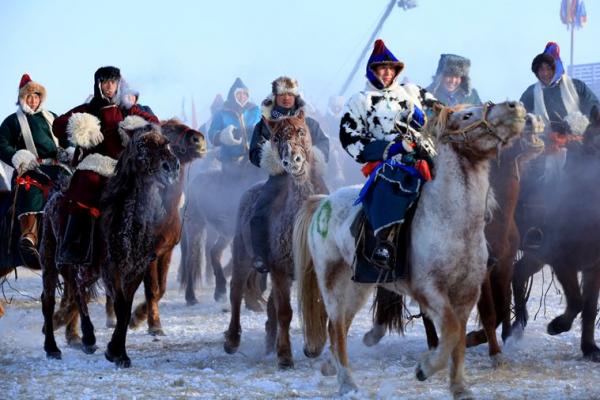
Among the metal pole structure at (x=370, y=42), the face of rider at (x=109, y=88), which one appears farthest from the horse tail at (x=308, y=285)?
the metal pole structure at (x=370, y=42)

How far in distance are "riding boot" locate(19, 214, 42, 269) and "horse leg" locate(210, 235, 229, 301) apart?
4553mm

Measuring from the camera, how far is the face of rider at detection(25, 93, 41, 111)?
37.2ft

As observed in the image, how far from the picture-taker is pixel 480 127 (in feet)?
21.6

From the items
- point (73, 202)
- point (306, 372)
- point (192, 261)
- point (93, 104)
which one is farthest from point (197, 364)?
point (192, 261)

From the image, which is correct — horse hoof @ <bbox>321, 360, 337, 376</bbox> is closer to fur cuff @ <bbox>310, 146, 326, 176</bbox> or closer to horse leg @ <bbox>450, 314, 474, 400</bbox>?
horse leg @ <bbox>450, 314, 474, 400</bbox>

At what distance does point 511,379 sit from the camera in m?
7.81

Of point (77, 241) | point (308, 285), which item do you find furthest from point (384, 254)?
point (77, 241)

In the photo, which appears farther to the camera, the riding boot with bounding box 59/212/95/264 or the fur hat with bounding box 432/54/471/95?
the fur hat with bounding box 432/54/471/95

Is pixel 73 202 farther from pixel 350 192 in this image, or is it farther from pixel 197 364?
pixel 350 192

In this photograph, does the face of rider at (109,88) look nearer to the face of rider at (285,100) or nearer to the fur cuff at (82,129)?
the fur cuff at (82,129)

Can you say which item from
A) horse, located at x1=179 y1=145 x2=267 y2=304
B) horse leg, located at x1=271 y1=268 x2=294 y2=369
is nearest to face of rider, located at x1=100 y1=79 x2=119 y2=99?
horse leg, located at x1=271 y1=268 x2=294 y2=369

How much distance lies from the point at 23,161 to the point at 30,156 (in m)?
0.10

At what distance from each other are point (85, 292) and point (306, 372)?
9.07ft

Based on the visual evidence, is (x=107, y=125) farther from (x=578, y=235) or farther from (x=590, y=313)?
(x=590, y=313)
